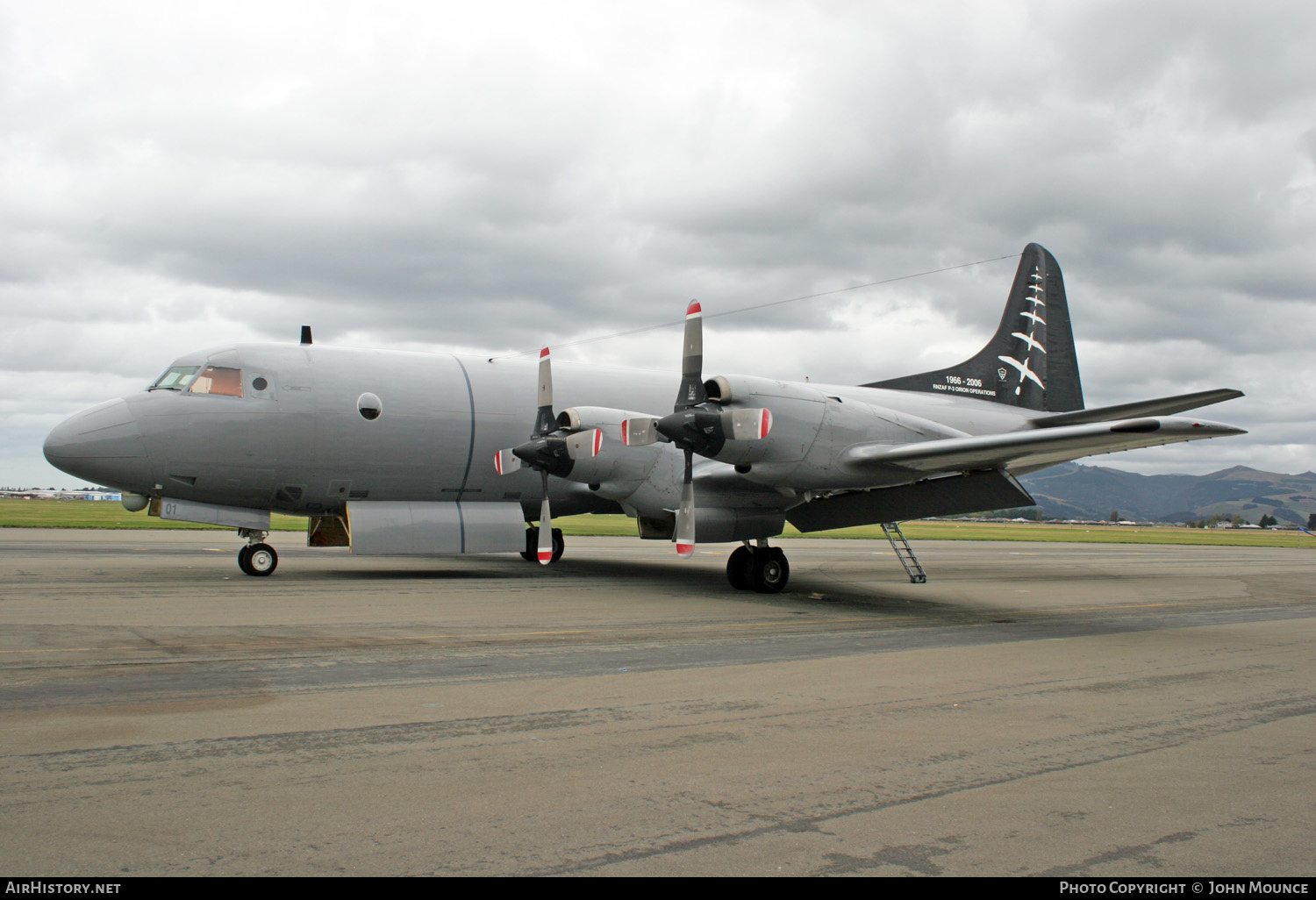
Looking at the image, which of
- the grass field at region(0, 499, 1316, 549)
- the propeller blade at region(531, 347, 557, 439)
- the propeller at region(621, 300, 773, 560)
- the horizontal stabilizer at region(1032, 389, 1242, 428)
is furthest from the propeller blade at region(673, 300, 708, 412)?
the grass field at region(0, 499, 1316, 549)

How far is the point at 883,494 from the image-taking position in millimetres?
15234

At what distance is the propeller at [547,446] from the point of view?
15.4 metres

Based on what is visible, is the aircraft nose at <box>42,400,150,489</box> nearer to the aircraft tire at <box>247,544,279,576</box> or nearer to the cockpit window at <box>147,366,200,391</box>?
the cockpit window at <box>147,366,200,391</box>

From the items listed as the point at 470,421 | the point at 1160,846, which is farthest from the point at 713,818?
the point at 470,421

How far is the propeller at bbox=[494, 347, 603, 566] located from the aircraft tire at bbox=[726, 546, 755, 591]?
10.5 ft

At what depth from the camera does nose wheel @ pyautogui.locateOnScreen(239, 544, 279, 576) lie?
51.1 feet

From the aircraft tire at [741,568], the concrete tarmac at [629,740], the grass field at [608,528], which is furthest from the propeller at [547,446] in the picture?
the grass field at [608,528]

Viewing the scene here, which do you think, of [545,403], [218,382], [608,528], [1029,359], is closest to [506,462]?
[545,403]

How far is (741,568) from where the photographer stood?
15.8 meters

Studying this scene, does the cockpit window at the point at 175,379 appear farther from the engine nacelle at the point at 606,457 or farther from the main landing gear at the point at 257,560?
the engine nacelle at the point at 606,457

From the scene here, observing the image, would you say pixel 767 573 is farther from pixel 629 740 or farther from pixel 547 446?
pixel 629 740

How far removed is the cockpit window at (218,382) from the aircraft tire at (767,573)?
9595mm

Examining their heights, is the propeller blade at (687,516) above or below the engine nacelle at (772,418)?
below

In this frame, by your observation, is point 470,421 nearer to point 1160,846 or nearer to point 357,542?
point 357,542
